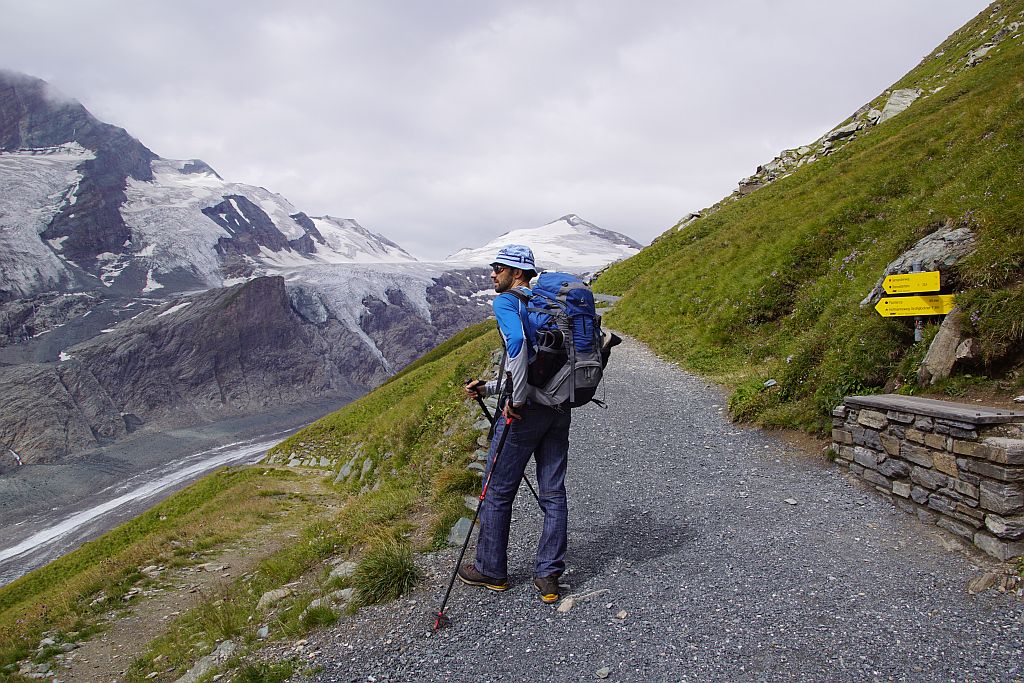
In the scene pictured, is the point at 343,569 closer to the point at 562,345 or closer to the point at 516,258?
the point at 562,345

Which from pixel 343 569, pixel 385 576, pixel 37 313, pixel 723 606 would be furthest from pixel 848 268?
pixel 37 313

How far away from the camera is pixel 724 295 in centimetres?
1705

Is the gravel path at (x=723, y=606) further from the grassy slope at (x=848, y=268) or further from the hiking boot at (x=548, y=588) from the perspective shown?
the grassy slope at (x=848, y=268)

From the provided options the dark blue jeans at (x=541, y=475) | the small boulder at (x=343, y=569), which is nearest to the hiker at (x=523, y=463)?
the dark blue jeans at (x=541, y=475)

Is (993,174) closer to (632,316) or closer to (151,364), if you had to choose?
(632,316)

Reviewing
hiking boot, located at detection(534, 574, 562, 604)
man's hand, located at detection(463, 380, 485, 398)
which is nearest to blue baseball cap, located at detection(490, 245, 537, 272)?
man's hand, located at detection(463, 380, 485, 398)

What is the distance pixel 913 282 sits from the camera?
25.7 ft

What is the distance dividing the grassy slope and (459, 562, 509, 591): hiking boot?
6170 mm

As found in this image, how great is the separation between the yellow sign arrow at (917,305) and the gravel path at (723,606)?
2.68 metres

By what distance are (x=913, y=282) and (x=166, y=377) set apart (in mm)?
199057

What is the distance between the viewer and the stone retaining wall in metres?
4.94

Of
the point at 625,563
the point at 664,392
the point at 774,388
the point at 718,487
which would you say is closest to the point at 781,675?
the point at 625,563

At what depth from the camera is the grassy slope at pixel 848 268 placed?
7.88m

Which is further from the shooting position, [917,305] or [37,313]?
[37,313]
